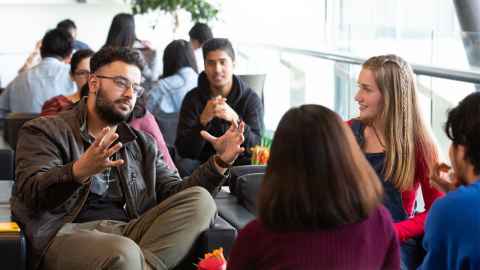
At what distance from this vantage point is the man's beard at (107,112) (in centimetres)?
367

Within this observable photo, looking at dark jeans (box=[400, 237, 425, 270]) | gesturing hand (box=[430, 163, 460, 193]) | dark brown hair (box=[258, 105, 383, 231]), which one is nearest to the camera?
dark brown hair (box=[258, 105, 383, 231])

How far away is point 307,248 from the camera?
2.12 metres

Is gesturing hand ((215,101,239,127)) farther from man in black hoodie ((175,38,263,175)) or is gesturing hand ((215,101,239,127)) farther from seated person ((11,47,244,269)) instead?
seated person ((11,47,244,269))

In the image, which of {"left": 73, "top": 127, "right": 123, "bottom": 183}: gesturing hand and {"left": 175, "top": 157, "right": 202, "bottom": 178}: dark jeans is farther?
{"left": 175, "top": 157, "right": 202, "bottom": 178}: dark jeans

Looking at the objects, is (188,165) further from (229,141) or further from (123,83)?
(229,141)

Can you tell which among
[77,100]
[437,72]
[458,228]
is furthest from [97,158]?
[77,100]

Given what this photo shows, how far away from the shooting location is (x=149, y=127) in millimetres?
4520

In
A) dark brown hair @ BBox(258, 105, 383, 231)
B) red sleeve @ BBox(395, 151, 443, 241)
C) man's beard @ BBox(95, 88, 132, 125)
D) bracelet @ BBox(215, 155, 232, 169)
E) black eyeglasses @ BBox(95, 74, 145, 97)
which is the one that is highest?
dark brown hair @ BBox(258, 105, 383, 231)

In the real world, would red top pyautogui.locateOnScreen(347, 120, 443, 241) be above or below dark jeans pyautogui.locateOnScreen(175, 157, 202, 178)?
above

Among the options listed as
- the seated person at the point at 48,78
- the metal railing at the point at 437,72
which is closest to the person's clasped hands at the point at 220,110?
the metal railing at the point at 437,72

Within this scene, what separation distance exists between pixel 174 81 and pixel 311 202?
5064 millimetres

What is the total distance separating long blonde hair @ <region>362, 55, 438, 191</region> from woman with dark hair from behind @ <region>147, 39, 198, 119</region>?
352cm

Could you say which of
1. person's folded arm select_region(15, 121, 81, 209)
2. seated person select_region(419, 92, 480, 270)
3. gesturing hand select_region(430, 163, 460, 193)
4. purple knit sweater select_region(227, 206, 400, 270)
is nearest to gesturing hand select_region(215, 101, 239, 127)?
person's folded arm select_region(15, 121, 81, 209)

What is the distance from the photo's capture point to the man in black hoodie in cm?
518
